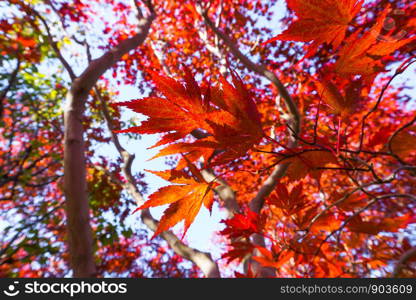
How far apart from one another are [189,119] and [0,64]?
13.4 feet

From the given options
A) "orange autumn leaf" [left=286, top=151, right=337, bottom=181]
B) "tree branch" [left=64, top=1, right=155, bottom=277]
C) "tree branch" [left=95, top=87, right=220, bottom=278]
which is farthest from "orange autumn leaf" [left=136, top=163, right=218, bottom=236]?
"tree branch" [left=95, top=87, right=220, bottom=278]

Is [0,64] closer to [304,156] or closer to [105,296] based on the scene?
[105,296]

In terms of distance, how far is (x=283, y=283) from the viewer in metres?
0.86

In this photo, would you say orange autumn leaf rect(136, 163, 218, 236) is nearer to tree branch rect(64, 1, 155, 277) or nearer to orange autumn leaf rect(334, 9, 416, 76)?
orange autumn leaf rect(334, 9, 416, 76)

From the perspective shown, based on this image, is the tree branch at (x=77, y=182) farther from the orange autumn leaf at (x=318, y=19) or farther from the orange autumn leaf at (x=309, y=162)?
the orange autumn leaf at (x=318, y=19)

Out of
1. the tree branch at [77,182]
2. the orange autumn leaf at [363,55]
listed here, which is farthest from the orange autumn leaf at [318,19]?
the tree branch at [77,182]

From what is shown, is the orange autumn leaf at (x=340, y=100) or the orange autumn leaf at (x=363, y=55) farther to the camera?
the orange autumn leaf at (x=340, y=100)

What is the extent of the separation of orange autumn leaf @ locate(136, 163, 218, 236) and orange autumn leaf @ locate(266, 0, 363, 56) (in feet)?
1.35

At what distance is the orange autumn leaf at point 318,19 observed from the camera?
1.75 feet

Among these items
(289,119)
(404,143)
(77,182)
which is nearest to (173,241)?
(77,182)

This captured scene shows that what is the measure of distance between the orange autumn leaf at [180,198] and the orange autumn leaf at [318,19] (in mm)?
411

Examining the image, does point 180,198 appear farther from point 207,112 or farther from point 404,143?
point 404,143

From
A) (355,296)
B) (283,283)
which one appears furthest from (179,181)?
(355,296)

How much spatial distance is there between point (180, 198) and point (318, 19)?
571 millimetres
